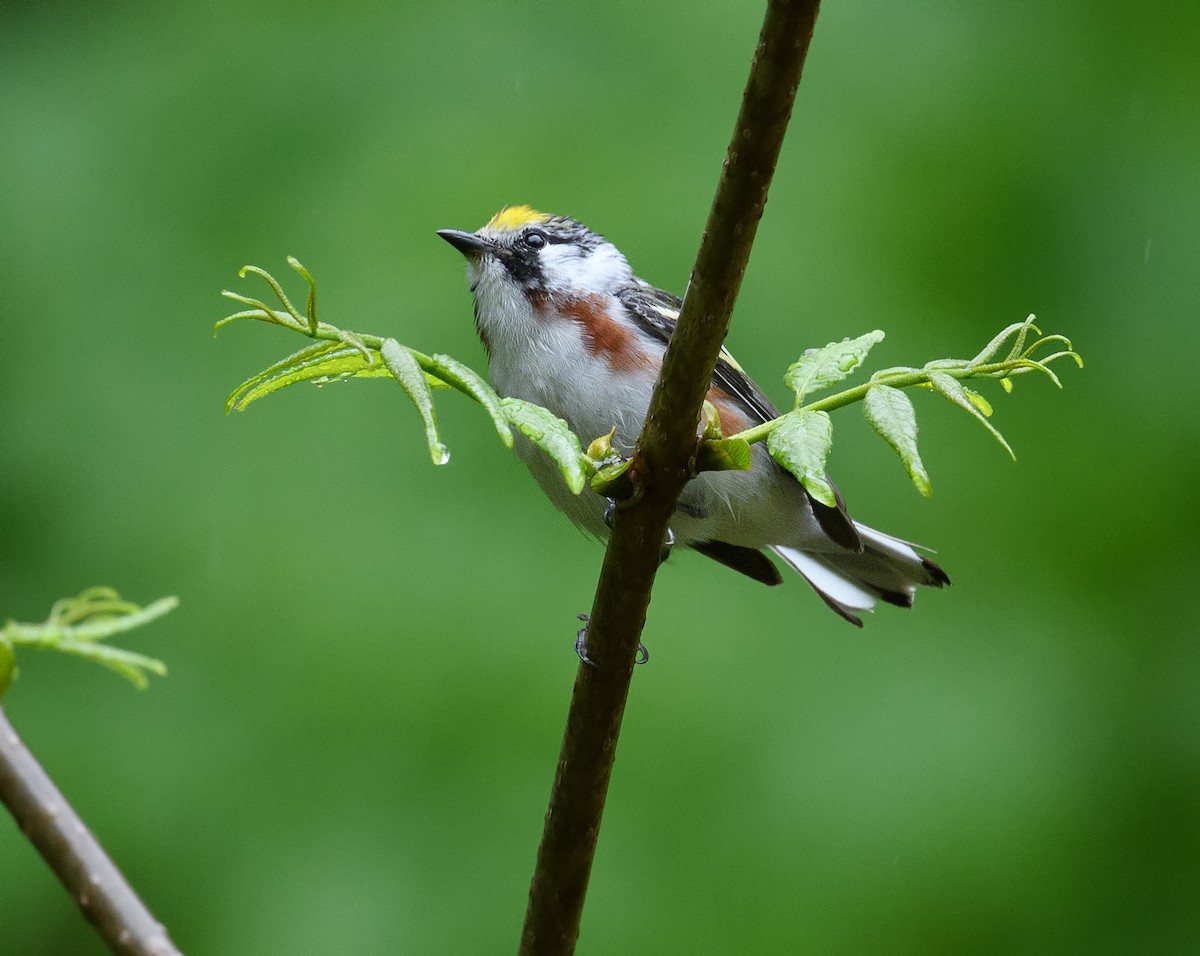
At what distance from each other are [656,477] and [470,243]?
1.63 meters

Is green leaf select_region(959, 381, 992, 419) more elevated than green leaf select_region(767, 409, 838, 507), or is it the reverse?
green leaf select_region(959, 381, 992, 419)

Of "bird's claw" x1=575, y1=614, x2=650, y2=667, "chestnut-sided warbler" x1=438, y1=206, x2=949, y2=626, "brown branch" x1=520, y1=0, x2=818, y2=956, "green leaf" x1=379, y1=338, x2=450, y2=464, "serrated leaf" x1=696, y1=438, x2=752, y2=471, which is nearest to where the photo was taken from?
"green leaf" x1=379, y1=338, x2=450, y2=464

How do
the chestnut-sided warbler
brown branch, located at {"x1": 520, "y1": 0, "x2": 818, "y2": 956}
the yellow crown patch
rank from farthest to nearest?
the yellow crown patch < the chestnut-sided warbler < brown branch, located at {"x1": 520, "y1": 0, "x2": 818, "y2": 956}

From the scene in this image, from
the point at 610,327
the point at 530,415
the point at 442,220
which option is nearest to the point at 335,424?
the point at 442,220

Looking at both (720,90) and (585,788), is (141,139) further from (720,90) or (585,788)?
(585,788)

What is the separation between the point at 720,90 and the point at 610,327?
1.39 metres

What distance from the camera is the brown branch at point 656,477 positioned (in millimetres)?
1069

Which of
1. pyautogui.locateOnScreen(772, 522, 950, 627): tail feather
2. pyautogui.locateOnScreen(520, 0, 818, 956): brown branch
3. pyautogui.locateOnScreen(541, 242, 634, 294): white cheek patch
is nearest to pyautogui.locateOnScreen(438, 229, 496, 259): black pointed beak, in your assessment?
pyautogui.locateOnScreen(541, 242, 634, 294): white cheek patch

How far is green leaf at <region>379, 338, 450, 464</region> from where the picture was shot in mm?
967

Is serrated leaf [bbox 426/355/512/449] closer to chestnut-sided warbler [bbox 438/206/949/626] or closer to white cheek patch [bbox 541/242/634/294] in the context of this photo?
chestnut-sided warbler [bbox 438/206/949/626]

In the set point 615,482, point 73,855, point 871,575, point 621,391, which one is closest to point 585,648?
point 615,482

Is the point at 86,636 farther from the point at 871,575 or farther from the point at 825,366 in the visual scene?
the point at 871,575

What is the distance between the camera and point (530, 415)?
112cm

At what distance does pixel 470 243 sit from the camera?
9.26 feet
